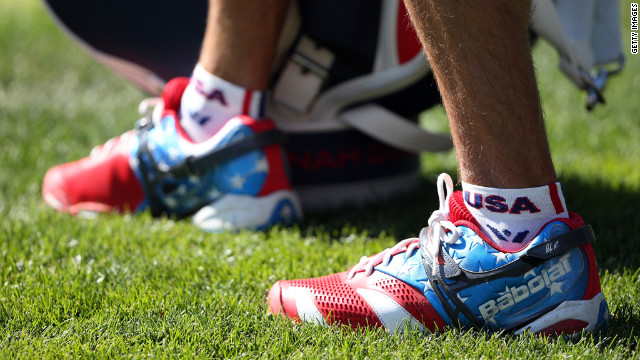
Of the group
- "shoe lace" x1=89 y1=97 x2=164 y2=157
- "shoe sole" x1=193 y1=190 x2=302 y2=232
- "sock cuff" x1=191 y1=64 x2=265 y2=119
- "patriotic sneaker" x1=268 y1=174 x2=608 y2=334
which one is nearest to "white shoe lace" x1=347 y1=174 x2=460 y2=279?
"patriotic sneaker" x1=268 y1=174 x2=608 y2=334

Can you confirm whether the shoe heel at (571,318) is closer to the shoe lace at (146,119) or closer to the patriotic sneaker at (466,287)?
the patriotic sneaker at (466,287)

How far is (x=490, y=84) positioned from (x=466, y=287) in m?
0.39

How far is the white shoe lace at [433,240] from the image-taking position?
1368mm

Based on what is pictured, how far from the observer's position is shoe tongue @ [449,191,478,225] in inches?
53.5

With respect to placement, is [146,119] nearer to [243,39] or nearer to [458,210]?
[243,39]

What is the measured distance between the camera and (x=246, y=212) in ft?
6.69

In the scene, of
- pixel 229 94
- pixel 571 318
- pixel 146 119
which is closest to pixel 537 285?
pixel 571 318

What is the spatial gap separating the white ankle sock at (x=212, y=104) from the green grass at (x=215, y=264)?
30 cm

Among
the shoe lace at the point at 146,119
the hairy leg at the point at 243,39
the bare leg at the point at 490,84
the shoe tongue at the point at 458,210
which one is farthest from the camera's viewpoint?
the shoe lace at the point at 146,119

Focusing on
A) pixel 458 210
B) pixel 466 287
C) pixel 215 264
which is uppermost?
pixel 458 210

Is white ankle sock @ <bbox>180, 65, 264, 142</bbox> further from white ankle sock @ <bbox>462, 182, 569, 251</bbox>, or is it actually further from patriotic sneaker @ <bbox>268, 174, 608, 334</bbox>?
white ankle sock @ <bbox>462, 182, 569, 251</bbox>

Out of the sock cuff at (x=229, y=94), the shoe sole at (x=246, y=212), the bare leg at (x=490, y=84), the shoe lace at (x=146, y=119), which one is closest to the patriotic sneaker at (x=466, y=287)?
the bare leg at (x=490, y=84)

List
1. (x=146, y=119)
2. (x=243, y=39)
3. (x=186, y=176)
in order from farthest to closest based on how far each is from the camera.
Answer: (x=146, y=119) < (x=186, y=176) < (x=243, y=39)

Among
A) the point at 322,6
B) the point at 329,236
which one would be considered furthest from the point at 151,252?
the point at 322,6
